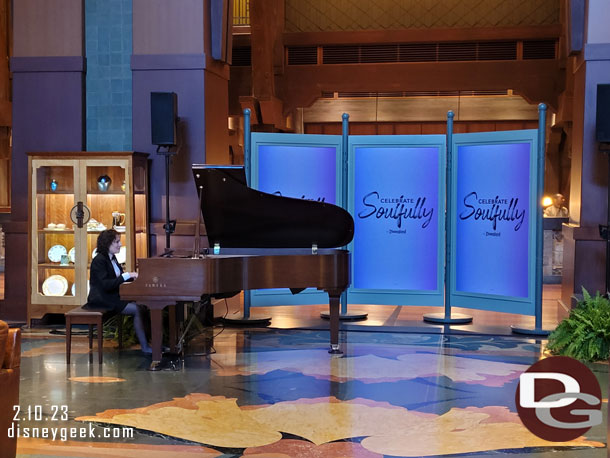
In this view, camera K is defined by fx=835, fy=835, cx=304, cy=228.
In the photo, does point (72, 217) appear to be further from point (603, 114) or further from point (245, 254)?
point (603, 114)

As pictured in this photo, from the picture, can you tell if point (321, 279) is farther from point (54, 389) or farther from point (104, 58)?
point (104, 58)

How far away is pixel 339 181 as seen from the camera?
27.1 ft

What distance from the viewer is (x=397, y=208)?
26.8 ft

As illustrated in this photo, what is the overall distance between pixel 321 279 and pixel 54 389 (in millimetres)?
2101

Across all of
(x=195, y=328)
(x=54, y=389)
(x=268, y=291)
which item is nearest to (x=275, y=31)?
(x=268, y=291)

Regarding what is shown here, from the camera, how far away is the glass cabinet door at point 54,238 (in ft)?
25.3

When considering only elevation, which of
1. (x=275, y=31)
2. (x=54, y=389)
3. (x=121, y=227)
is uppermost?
(x=275, y=31)

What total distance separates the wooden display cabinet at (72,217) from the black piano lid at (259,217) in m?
1.45

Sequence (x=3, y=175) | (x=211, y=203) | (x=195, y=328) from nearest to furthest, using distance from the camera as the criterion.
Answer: (x=211, y=203)
(x=195, y=328)
(x=3, y=175)

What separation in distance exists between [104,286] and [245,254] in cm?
112

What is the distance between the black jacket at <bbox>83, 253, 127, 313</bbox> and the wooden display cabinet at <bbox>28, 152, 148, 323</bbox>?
1.05 meters

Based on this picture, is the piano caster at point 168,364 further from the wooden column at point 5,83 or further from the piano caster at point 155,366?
the wooden column at point 5,83

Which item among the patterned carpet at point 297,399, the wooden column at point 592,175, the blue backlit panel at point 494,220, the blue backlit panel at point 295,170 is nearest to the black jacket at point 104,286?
the patterned carpet at point 297,399

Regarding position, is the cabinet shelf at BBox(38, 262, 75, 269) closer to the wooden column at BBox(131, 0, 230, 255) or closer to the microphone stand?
the wooden column at BBox(131, 0, 230, 255)
